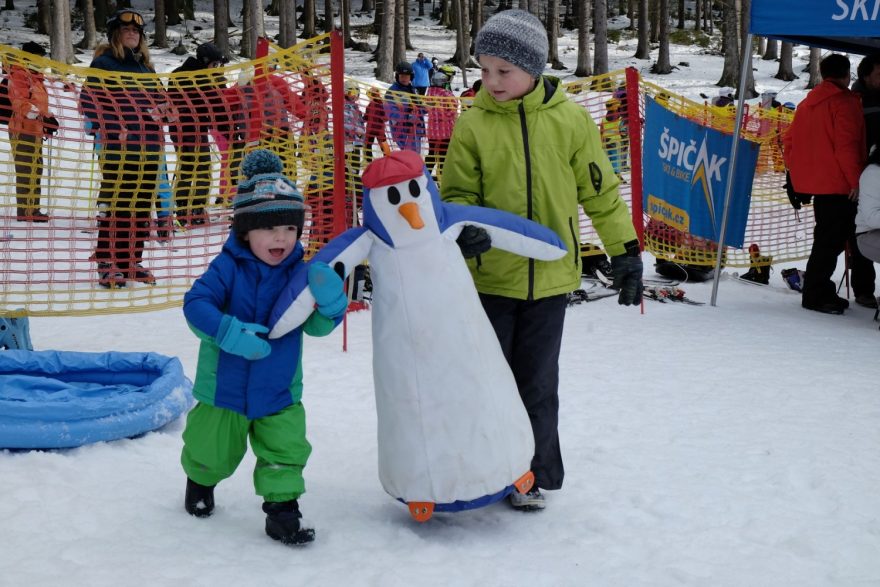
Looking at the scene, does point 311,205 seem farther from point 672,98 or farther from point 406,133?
point 672,98

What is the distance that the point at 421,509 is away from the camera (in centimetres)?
314

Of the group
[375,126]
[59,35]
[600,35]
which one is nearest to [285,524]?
[375,126]

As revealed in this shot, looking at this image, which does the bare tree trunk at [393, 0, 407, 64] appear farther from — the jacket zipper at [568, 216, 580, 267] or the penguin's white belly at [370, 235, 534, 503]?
the penguin's white belly at [370, 235, 534, 503]

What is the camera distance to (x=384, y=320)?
310 cm

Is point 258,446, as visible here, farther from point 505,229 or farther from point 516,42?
point 516,42

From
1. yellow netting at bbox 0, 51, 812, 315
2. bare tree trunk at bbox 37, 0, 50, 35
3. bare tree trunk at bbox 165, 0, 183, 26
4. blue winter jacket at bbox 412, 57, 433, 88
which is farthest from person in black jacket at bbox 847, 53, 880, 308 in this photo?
bare tree trunk at bbox 165, 0, 183, 26

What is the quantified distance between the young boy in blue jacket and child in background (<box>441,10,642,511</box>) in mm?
616

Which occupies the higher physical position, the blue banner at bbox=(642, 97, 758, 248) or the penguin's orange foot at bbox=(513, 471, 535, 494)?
the blue banner at bbox=(642, 97, 758, 248)

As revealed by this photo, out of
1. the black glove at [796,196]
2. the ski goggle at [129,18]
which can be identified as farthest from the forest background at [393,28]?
the ski goggle at [129,18]

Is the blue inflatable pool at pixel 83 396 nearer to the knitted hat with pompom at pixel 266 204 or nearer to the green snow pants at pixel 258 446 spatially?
the green snow pants at pixel 258 446

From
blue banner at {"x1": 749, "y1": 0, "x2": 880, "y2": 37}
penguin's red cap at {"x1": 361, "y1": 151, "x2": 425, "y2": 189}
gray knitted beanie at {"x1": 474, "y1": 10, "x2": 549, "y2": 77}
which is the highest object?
blue banner at {"x1": 749, "y1": 0, "x2": 880, "y2": 37}

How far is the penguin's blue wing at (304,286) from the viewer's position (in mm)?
2934

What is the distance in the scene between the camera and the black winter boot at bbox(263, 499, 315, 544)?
3021 millimetres

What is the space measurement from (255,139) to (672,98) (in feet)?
13.9
